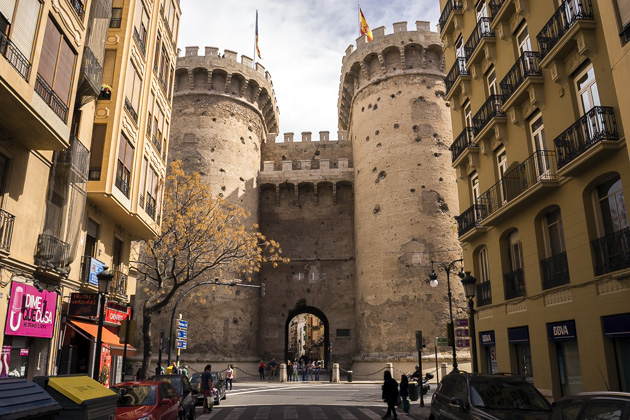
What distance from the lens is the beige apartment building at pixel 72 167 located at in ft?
35.8

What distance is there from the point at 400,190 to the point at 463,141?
14.5 metres

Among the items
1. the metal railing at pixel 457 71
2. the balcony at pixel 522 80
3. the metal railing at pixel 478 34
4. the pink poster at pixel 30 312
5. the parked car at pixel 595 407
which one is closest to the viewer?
the parked car at pixel 595 407

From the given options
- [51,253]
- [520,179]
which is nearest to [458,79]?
[520,179]

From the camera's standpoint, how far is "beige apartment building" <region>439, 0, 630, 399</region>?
10531mm

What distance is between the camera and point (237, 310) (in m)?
34.3

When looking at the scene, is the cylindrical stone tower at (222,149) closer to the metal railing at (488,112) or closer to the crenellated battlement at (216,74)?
the crenellated battlement at (216,74)

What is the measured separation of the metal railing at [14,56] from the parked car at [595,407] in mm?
11103

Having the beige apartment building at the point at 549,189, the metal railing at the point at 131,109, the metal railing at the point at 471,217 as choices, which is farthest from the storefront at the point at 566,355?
the metal railing at the point at 131,109

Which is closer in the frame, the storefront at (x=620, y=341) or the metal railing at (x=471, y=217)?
the storefront at (x=620, y=341)

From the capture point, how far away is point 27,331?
11914mm

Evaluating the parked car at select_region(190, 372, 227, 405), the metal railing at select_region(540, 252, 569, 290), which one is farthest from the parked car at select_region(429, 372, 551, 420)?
the parked car at select_region(190, 372, 227, 405)

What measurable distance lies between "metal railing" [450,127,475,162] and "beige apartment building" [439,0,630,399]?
89 millimetres

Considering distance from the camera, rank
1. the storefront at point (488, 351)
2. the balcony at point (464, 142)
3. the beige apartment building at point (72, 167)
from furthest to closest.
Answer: the balcony at point (464, 142) < the storefront at point (488, 351) < the beige apartment building at point (72, 167)

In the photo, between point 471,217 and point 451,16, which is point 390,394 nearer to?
point 471,217
